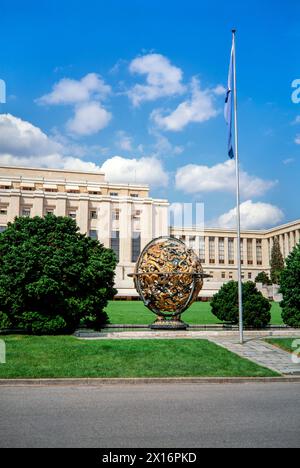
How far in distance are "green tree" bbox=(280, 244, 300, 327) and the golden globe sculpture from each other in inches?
210

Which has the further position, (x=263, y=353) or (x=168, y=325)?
(x=168, y=325)

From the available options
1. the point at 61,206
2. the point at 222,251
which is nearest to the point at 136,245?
the point at 61,206

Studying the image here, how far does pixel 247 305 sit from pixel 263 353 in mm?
6724

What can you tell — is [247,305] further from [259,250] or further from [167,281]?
[259,250]

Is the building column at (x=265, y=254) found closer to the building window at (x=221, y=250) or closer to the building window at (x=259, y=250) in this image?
the building window at (x=259, y=250)

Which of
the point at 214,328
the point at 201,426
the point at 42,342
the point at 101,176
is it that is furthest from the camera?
the point at 101,176

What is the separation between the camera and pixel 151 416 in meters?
7.91

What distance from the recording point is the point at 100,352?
13992 mm

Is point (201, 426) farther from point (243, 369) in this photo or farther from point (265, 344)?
point (265, 344)

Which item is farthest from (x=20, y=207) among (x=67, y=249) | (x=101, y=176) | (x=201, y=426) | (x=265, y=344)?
(x=201, y=426)

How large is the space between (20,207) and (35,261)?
201ft

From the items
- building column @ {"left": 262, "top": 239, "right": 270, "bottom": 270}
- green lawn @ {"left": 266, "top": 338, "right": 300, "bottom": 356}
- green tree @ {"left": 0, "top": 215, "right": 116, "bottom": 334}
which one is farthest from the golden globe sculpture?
building column @ {"left": 262, "top": 239, "right": 270, "bottom": 270}

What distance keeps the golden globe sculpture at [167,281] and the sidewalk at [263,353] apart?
8.75ft

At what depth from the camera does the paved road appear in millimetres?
6422
